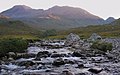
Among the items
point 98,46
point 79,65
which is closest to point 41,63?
point 79,65

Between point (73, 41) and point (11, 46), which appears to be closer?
point (11, 46)

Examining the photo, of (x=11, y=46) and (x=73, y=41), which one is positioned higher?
(x=11, y=46)

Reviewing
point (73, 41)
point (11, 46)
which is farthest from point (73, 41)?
point (11, 46)

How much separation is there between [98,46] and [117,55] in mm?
14824

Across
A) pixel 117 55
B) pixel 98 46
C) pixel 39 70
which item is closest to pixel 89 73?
pixel 39 70

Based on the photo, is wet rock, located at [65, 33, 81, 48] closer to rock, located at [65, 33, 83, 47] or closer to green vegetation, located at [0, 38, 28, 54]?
rock, located at [65, 33, 83, 47]

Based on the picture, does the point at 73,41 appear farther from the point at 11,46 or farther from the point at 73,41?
the point at 11,46

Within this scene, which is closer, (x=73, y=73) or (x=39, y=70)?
(x=73, y=73)

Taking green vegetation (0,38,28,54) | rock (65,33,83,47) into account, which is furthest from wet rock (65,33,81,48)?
green vegetation (0,38,28,54)

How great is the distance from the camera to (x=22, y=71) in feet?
136

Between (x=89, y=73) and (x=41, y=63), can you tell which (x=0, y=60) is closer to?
(x=41, y=63)

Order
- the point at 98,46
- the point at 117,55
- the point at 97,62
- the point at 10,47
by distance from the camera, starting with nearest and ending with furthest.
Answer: the point at 97,62 < the point at 117,55 < the point at 10,47 < the point at 98,46

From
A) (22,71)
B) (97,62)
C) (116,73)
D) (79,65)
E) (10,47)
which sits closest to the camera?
(116,73)

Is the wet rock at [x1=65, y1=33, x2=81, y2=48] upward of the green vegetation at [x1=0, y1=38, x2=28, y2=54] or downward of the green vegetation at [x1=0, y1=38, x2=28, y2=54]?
downward
